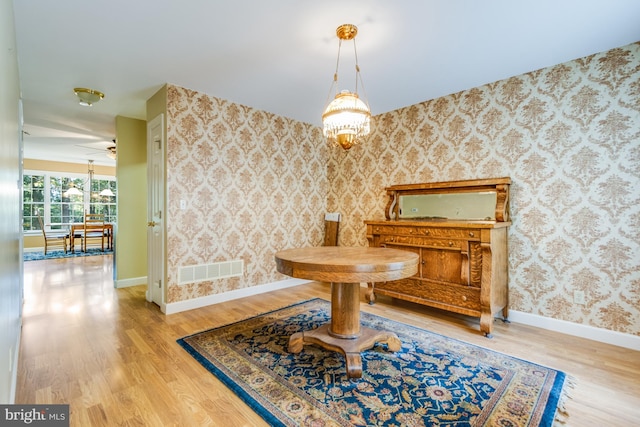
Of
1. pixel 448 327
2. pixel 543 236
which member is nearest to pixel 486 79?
pixel 543 236

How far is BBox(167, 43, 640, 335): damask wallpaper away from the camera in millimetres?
2406

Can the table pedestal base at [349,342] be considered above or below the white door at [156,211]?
below

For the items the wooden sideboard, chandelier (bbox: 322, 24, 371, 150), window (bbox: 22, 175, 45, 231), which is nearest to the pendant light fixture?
chandelier (bbox: 322, 24, 371, 150)

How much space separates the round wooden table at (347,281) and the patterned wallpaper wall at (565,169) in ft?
5.25

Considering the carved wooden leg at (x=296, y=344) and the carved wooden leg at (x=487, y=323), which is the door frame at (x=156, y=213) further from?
the carved wooden leg at (x=487, y=323)

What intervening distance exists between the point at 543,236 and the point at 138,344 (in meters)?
3.70

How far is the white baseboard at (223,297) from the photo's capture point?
313 centimetres

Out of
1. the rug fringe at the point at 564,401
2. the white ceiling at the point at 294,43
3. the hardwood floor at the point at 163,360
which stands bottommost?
the hardwood floor at the point at 163,360

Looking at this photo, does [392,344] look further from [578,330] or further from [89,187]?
[89,187]

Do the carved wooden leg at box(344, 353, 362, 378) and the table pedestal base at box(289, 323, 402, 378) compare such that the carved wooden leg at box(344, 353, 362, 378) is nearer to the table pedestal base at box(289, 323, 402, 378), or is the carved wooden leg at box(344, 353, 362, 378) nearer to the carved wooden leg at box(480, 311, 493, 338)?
the table pedestal base at box(289, 323, 402, 378)

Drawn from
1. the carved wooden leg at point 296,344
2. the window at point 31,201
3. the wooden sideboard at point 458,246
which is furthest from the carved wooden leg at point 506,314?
the window at point 31,201

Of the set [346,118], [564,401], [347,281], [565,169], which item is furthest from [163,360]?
[565,169]

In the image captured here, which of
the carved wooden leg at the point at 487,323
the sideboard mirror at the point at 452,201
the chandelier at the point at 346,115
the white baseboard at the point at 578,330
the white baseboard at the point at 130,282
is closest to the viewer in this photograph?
the chandelier at the point at 346,115

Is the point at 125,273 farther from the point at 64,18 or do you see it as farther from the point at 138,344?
the point at 64,18
